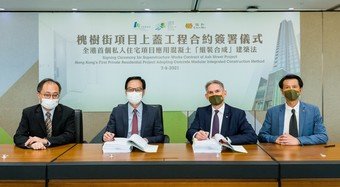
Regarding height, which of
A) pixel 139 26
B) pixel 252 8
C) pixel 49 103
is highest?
pixel 252 8

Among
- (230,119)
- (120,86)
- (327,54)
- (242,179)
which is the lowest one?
(242,179)

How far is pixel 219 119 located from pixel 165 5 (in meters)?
2.09

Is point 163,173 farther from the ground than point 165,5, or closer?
closer

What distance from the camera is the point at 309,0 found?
15.9 feet

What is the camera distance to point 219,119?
372 cm

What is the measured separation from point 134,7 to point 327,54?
285 centimetres

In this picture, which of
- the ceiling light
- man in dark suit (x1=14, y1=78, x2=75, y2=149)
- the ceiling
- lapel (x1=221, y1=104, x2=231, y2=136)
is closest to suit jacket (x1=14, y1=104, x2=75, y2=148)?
man in dark suit (x1=14, y1=78, x2=75, y2=149)

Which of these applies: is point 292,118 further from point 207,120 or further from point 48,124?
point 48,124

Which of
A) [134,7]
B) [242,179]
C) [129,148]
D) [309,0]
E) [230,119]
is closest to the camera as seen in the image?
[242,179]

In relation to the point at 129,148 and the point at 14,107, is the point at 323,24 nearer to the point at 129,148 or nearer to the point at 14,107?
the point at 129,148

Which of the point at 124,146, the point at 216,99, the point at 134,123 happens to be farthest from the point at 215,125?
the point at 124,146

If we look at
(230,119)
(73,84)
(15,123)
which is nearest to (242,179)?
(230,119)

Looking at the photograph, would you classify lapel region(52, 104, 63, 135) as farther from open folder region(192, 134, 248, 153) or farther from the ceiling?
the ceiling

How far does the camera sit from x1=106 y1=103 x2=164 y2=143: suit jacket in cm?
385
